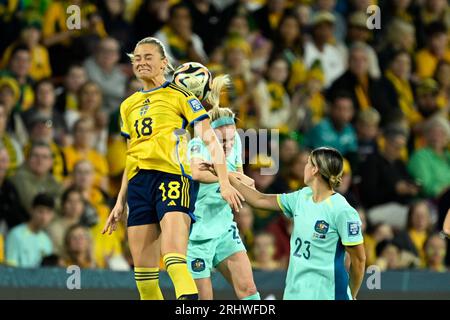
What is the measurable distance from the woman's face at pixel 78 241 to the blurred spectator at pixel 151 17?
11.2ft

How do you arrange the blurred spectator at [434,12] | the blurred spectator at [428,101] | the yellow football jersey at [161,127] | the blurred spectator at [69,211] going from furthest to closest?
the blurred spectator at [434,12]
the blurred spectator at [428,101]
the blurred spectator at [69,211]
the yellow football jersey at [161,127]

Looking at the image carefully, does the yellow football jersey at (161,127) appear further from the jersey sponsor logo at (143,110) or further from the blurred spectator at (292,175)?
the blurred spectator at (292,175)

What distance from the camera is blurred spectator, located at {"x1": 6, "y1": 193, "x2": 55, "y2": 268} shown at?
11.2 metres

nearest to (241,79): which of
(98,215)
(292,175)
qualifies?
(292,175)

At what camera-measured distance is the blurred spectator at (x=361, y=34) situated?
49.4 feet

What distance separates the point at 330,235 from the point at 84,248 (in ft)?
13.7

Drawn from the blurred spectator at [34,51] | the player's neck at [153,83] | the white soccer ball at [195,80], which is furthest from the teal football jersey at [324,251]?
the blurred spectator at [34,51]

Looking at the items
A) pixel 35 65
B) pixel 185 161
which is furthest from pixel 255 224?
pixel 185 161

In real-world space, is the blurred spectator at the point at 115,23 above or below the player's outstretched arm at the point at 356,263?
above

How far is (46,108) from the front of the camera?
12430 mm

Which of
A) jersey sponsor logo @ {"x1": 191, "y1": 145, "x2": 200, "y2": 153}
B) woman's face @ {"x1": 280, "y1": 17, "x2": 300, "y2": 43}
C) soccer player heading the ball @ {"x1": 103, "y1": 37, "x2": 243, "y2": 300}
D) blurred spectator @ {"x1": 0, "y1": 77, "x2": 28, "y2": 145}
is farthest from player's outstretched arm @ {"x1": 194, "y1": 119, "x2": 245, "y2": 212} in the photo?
woman's face @ {"x1": 280, "y1": 17, "x2": 300, "y2": 43}

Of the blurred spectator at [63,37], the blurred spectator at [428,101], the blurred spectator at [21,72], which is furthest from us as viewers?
the blurred spectator at [428,101]

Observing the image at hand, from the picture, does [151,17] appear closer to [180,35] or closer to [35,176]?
[180,35]

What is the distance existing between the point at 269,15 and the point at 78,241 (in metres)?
4.92
